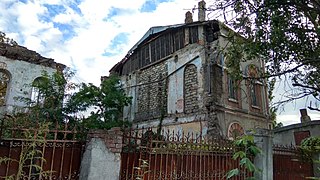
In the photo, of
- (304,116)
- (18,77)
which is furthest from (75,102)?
(304,116)

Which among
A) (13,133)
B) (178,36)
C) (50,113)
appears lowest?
(13,133)

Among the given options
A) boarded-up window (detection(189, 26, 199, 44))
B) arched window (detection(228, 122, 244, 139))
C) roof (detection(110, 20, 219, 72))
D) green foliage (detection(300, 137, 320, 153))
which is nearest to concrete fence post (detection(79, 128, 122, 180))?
green foliage (detection(300, 137, 320, 153))

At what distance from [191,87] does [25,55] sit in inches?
473

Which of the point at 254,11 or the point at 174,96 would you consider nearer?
the point at 254,11

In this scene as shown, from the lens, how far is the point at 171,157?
5.01 m

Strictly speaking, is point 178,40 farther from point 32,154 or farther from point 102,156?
point 32,154

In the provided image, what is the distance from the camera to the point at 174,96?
50.6 feet

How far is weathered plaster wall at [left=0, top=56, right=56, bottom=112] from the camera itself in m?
17.0

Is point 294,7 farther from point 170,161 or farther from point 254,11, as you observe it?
point 170,161

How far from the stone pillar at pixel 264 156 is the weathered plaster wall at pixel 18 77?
15.5 meters

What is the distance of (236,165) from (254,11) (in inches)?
162

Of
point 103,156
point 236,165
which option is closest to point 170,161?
point 103,156

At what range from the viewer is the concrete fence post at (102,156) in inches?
155

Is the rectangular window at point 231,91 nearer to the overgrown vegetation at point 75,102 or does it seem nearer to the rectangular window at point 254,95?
the rectangular window at point 254,95
